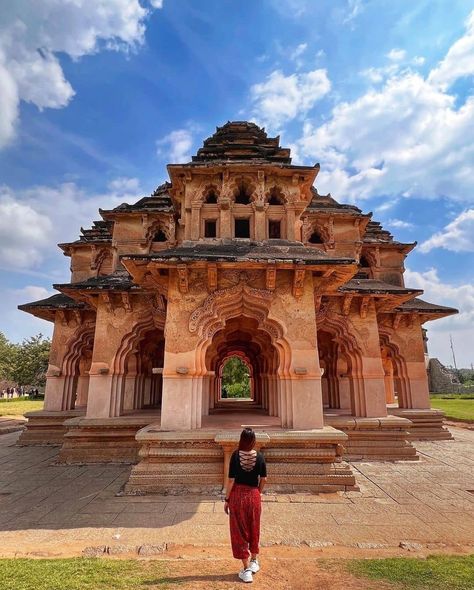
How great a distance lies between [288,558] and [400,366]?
11.9m

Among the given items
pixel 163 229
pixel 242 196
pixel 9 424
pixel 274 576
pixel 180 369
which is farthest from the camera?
pixel 9 424

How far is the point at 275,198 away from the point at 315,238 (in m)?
5.31

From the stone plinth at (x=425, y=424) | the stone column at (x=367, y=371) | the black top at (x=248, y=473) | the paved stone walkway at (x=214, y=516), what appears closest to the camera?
the black top at (x=248, y=473)

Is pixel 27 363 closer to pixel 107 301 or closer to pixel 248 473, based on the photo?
pixel 107 301

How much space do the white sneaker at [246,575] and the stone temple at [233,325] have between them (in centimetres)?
341

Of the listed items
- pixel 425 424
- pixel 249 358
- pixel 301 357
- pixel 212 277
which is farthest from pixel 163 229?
pixel 425 424

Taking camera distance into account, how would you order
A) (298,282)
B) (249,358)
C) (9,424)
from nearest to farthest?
1. (298,282)
2. (9,424)
3. (249,358)

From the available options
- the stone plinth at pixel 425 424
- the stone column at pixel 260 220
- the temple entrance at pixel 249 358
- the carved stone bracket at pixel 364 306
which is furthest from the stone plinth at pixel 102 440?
the stone plinth at pixel 425 424

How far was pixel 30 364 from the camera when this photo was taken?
152 ft

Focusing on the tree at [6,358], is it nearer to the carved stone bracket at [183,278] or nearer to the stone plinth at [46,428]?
the stone plinth at [46,428]

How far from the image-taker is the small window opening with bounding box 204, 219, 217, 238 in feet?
35.8

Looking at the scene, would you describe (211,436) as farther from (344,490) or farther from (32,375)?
(32,375)

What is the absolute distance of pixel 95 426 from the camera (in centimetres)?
1100

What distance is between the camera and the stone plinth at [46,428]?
13727mm
